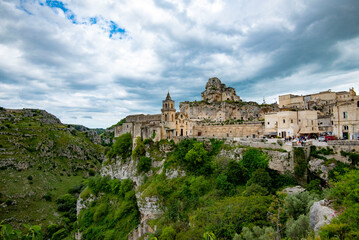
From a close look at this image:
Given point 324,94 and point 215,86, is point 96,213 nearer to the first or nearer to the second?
point 215,86

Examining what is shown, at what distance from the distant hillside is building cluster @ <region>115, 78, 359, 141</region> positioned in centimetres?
2367

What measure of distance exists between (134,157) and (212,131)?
57.3ft

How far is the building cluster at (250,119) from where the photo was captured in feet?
84.0

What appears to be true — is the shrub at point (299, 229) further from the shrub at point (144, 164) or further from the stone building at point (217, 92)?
the stone building at point (217, 92)

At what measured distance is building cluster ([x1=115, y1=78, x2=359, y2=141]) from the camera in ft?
84.0

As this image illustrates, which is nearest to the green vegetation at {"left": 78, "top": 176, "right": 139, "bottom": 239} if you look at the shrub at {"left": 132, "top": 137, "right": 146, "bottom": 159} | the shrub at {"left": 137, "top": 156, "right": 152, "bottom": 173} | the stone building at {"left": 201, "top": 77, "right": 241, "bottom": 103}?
the shrub at {"left": 137, "top": 156, "right": 152, "bottom": 173}

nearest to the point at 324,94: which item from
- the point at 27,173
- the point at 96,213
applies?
the point at 96,213

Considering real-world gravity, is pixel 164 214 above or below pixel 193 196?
below

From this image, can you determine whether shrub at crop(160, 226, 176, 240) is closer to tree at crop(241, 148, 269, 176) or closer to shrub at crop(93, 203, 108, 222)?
tree at crop(241, 148, 269, 176)

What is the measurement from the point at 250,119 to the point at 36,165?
60150mm

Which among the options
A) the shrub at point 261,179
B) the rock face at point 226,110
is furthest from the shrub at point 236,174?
the rock face at point 226,110

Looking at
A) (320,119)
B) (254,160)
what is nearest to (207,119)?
(320,119)

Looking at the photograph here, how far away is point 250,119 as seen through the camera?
45969mm

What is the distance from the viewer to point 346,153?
1914 centimetres
